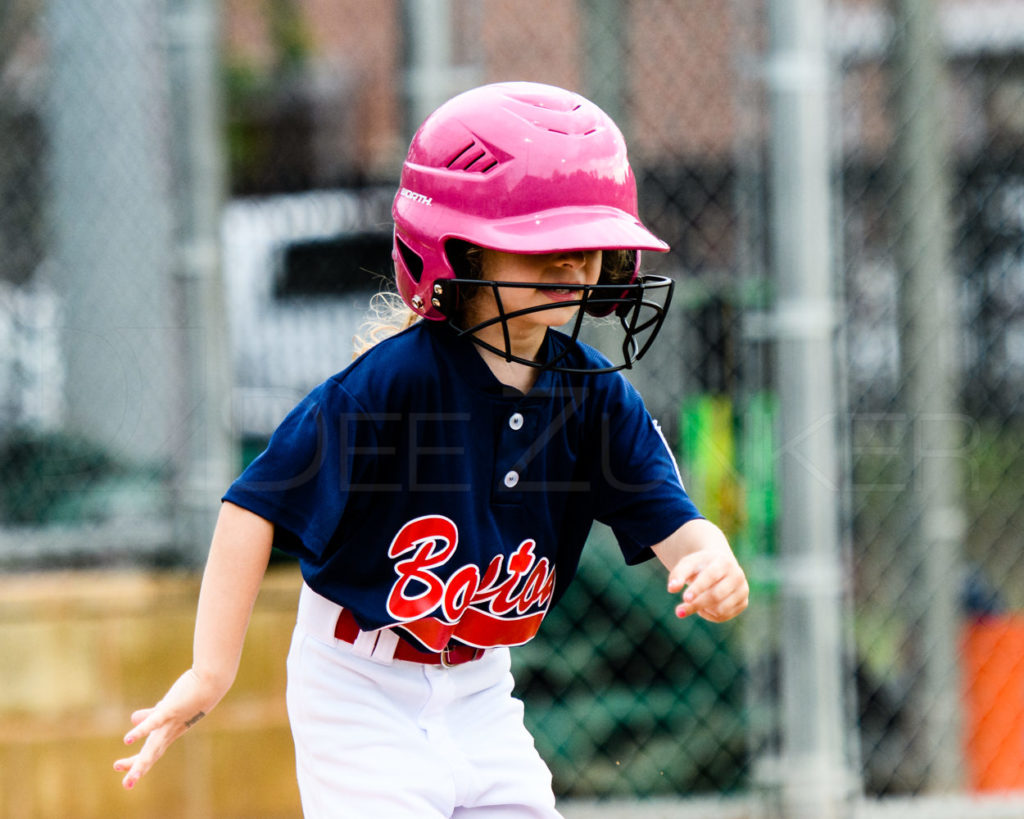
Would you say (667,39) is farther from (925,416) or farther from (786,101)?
(925,416)

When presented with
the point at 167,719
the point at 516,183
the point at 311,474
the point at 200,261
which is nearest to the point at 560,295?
the point at 516,183

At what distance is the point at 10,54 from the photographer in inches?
180

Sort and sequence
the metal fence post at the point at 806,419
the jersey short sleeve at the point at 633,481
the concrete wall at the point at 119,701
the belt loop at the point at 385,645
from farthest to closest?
the concrete wall at the point at 119,701
the metal fence post at the point at 806,419
the jersey short sleeve at the point at 633,481
the belt loop at the point at 385,645

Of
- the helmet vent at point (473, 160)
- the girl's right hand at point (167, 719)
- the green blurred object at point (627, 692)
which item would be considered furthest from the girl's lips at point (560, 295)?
the green blurred object at point (627, 692)

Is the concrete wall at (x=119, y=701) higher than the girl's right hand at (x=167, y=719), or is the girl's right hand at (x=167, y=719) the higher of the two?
the girl's right hand at (x=167, y=719)

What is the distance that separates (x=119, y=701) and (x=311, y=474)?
2.33 m

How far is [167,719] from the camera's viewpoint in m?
2.03

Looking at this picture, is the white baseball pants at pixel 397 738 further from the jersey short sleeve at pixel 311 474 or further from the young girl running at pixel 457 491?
the jersey short sleeve at pixel 311 474

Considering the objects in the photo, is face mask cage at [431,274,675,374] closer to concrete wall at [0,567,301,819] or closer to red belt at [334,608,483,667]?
red belt at [334,608,483,667]

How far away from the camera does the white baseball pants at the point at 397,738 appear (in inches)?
84.6

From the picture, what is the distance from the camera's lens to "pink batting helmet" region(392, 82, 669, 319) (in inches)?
80.8

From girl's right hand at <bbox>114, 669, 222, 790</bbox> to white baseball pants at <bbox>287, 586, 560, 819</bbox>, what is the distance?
223 millimetres

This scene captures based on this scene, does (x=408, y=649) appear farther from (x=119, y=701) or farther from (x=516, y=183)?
(x=119, y=701)

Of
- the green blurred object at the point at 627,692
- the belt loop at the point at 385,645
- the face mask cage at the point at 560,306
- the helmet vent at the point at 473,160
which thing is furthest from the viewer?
the green blurred object at the point at 627,692
